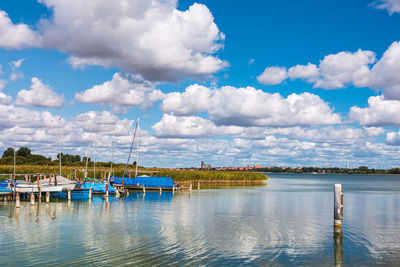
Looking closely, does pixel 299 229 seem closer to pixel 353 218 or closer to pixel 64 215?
pixel 353 218

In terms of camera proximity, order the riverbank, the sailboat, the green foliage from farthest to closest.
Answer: the green foliage, the riverbank, the sailboat

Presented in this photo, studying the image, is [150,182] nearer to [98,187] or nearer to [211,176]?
[98,187]

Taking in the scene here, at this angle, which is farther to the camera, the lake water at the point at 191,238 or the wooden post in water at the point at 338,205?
the wooden post in water at the point at 338,205

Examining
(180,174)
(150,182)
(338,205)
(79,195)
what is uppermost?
(338,205)

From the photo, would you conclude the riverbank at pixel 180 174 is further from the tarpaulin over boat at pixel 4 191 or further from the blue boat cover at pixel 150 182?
the tarpaulin over boat at pixel 4 191

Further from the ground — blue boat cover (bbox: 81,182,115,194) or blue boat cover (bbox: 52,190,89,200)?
blue boat cover (bbox: 81,182,115,194)

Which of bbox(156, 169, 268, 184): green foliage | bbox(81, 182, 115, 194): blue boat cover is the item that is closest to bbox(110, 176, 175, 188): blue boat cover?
bbox(81, 182, 115, 194): blue boat cover

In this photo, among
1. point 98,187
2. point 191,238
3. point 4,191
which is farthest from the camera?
point 98,187

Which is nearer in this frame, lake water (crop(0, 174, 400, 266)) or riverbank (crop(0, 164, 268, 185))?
lake water (crop(0, 174, 400, 266))

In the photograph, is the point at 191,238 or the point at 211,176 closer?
the point at 191,238

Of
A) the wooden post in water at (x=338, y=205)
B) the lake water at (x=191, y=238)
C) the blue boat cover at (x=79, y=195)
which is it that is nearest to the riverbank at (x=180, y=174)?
the blue boat cover at (x=79, y=195)

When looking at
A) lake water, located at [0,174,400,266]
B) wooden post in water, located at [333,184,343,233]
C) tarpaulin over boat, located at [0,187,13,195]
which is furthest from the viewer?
A: tarpaulin over boat, located at [0,187,13,195]

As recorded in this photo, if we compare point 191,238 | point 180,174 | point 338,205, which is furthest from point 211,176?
point 191,238

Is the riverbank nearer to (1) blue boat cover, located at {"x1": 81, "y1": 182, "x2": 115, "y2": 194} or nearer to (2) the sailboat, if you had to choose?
(2) the sailboat
